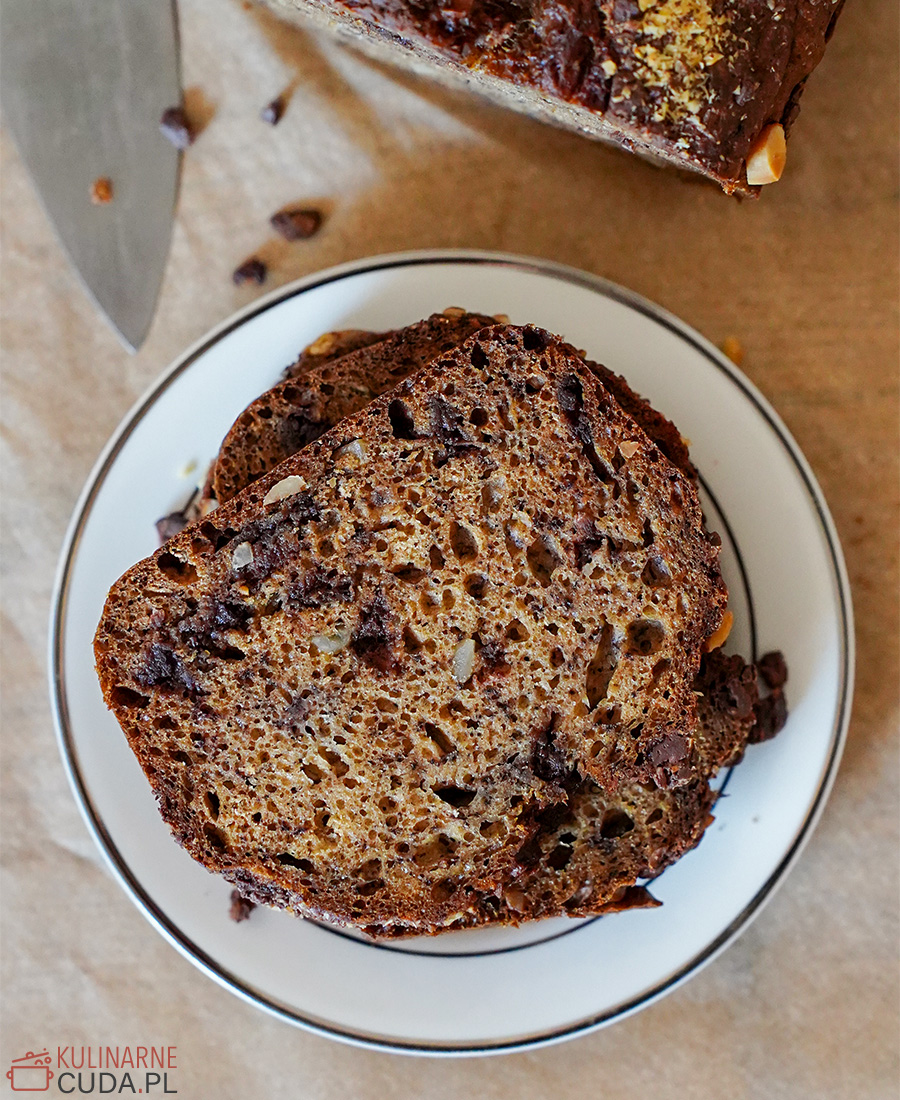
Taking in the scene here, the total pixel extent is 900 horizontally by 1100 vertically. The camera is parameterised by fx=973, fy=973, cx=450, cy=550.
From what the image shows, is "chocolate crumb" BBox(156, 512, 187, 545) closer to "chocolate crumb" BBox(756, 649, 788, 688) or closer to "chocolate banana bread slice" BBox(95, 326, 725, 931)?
"chocolate banana bread slice" BBox(95, 326, 725, 931)

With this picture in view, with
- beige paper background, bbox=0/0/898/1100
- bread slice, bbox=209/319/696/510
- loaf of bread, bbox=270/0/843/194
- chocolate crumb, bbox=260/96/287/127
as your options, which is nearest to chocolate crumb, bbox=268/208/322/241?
beige paper background, bbox=0/0/898/1100

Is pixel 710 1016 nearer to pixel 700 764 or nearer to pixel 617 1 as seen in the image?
pixel 700 764

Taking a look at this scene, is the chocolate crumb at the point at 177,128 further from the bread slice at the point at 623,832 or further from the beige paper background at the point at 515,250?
the bread slice at the point at 623,832

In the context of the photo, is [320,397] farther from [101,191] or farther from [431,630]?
[101,191]

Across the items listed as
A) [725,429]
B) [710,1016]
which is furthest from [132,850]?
[725,429]

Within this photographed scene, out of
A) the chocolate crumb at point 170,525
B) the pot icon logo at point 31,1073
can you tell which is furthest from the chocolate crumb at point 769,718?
the pot icon logo at point 31,1073
